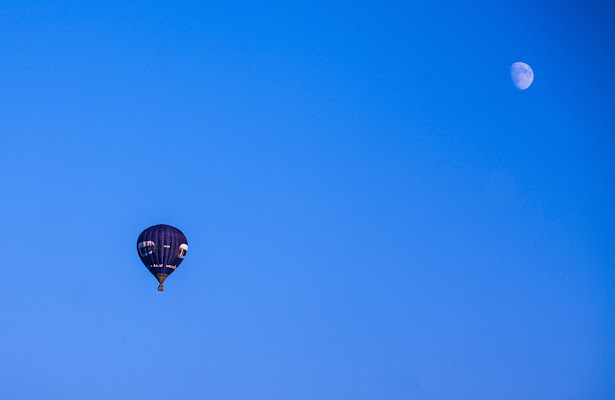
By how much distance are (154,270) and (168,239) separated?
3.28 m

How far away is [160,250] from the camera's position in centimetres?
7350

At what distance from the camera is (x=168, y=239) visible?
7400cm

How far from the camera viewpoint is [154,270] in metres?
73.9

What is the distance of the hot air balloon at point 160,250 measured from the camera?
73562mm

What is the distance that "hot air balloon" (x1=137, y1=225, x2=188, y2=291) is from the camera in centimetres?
7356
